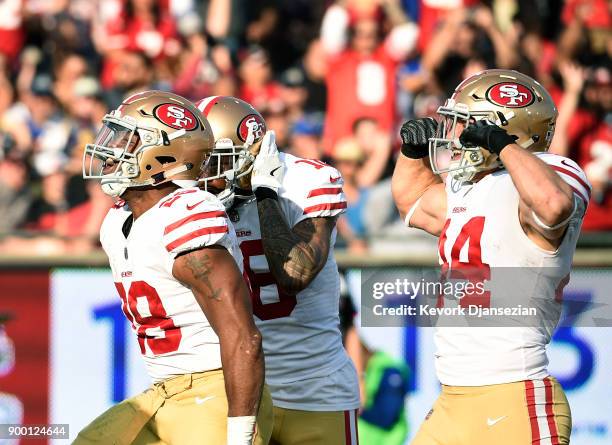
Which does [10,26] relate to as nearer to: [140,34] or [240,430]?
[140,34]

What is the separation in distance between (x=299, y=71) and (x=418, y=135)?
14.0 feet

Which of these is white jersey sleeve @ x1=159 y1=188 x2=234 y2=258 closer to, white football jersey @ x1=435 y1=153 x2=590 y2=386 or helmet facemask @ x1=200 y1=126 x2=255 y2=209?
helmet facemask @ x1=200 y1=126 x2=255 y2=209

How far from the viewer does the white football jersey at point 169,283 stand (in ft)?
12.1

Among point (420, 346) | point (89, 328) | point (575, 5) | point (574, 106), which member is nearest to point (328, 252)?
point (420, 346)

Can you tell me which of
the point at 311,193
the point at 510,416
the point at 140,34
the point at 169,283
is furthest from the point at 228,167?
the point at 140,34

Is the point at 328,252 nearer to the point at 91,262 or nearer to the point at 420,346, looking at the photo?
the point at 420,346

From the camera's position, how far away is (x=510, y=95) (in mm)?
4285

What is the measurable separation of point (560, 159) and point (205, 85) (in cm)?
484

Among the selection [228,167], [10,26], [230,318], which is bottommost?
[230,318]

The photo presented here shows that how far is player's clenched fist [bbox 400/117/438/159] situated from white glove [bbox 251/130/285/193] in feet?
1.94

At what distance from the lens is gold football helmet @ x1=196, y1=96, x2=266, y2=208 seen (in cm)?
451

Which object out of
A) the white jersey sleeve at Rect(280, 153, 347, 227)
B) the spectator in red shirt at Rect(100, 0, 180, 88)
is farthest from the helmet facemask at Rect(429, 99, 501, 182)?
the spectator in red shirt at Rect(100, 0, 180, 88)

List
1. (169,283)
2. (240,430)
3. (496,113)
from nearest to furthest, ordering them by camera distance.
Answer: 1. (240,430)
2. (169,283)
3. (496,113)

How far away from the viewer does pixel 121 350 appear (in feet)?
19.8
